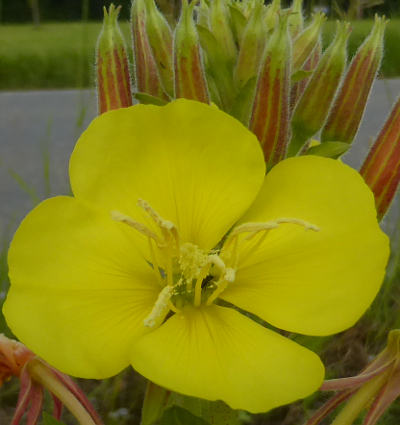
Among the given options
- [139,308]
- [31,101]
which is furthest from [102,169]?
[31,101]

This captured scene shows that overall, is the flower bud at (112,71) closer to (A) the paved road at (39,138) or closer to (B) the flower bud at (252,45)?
(B) the flower bud at (252,45)

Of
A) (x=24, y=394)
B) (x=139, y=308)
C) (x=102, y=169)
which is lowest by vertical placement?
(x=24, y=394)

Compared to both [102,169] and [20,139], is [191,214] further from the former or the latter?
[20,139]

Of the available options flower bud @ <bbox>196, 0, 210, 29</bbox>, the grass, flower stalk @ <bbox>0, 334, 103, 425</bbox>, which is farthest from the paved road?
flower stalk @ <bbox>0, 334, 103, 425</bbox>

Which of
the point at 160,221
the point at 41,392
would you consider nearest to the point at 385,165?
the point at 160,221

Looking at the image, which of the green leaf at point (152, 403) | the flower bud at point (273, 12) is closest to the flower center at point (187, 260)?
the green leaf at point (152, 403)

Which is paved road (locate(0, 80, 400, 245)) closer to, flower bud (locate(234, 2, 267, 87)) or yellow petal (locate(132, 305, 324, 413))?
flower bud (locate(234, 2, 267, 87))
